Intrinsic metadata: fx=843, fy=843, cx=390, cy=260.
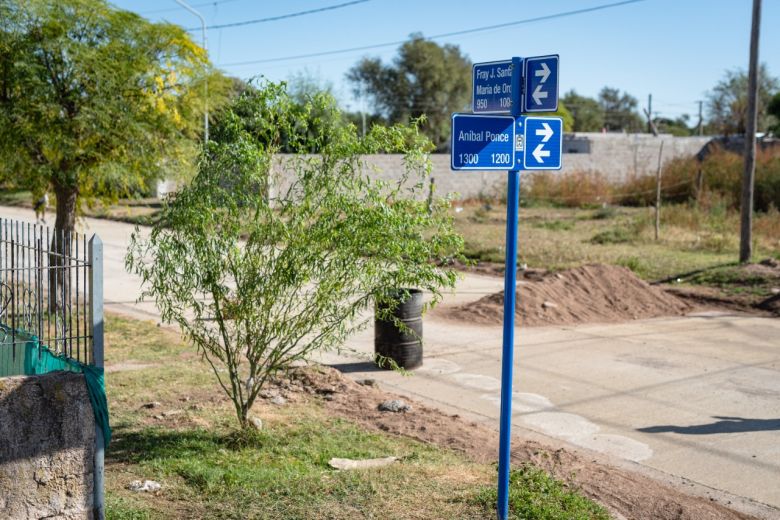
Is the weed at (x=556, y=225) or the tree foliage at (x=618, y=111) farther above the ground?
the tree foliage at (x=618, y=111)

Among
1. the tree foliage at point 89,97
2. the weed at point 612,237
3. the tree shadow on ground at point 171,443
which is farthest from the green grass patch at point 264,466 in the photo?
the weed at point 612,237

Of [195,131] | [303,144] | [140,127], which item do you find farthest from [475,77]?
[195,131]

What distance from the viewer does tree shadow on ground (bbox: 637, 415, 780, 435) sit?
8.42 meters

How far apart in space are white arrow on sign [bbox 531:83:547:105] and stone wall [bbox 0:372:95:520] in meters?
3.40

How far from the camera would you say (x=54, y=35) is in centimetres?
1130

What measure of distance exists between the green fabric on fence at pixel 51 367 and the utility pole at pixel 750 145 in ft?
53.1

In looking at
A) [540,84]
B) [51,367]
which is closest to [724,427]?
[540,84]

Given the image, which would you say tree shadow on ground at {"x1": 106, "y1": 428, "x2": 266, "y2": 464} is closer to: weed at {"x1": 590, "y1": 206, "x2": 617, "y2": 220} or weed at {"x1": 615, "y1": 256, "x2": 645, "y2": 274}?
weed at {"x1": 615, "y1": 256, "x2": 645, "y2": 274}

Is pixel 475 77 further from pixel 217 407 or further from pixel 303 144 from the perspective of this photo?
pixel 217 407

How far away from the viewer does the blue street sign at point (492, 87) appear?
527cm

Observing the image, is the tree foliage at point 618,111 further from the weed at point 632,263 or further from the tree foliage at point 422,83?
the weed at point 632,263

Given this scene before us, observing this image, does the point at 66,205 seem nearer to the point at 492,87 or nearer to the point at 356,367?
the point at 356,367

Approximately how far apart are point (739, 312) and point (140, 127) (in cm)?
1078

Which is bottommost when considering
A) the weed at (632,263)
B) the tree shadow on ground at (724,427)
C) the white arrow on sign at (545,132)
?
the tree shadow on ground at (724,427)
